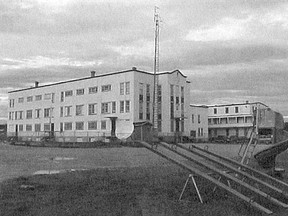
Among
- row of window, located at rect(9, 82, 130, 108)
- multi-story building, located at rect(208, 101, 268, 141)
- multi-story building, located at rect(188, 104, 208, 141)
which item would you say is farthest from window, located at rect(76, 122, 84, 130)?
multi-story building, located at rect(208, 101, 268, 141)

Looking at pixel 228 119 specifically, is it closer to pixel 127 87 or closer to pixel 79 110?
pixel 79 110

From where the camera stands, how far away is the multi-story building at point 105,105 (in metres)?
62.8

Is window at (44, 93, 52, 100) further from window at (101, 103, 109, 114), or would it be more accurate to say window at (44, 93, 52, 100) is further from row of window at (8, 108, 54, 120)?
window at (101, 103, 109, 114)

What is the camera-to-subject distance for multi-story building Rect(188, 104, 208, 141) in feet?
261

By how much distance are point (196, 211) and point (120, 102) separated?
2182 inches

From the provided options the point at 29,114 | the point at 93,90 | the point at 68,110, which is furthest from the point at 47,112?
the point at 93,90

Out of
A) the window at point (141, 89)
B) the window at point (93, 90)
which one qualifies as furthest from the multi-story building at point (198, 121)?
the window at point (93, 90)

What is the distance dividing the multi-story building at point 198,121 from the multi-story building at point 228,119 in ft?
39.0

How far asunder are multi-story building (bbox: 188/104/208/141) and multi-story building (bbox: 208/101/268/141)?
11.9m

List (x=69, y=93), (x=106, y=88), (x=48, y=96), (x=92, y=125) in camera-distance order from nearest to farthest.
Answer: (x=106, y=88) < (x=92, y=125) < (x=69, y=93) < (x=48, y=96)

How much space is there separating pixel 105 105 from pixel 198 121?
23288 mm

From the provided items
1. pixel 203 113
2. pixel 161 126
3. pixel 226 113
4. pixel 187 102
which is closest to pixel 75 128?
pixel 161 126

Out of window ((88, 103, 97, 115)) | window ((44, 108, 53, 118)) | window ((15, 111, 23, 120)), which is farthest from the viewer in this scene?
window ((15, 111, 23, 120))

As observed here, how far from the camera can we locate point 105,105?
65.6m
